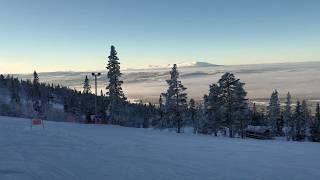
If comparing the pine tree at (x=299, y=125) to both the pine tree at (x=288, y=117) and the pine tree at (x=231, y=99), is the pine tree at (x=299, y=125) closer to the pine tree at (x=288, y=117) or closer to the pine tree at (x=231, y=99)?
the pine tree at (x=288, y=117)

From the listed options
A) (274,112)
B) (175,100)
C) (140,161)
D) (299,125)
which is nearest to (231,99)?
(175,100)

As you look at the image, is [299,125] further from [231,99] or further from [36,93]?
[36,93]

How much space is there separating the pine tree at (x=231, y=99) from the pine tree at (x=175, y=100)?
626 centimetres

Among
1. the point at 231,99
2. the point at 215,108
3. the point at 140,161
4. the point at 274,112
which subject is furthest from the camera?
the point at 274,112

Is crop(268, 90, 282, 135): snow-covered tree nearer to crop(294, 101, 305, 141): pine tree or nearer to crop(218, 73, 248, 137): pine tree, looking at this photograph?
crop(294, 101, 305, 141): pine tree

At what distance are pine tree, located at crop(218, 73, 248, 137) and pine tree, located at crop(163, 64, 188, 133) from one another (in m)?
6.26

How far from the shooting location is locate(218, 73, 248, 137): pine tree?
180 feet

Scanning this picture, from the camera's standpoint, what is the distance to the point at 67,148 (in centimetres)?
1883

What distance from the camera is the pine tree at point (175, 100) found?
58.3 meters

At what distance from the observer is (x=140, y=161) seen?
52.3 feet

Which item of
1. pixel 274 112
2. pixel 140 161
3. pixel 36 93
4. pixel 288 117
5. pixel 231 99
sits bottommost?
pixel 140 161

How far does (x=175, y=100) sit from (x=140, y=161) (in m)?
43.2

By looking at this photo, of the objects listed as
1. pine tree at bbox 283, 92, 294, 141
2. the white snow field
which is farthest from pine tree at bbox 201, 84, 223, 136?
pine tree at bbox 283, 92, 294, 141

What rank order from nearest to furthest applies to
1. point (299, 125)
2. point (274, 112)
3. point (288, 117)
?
point (299, 125) < point (274, 112) < point (288, 117)
